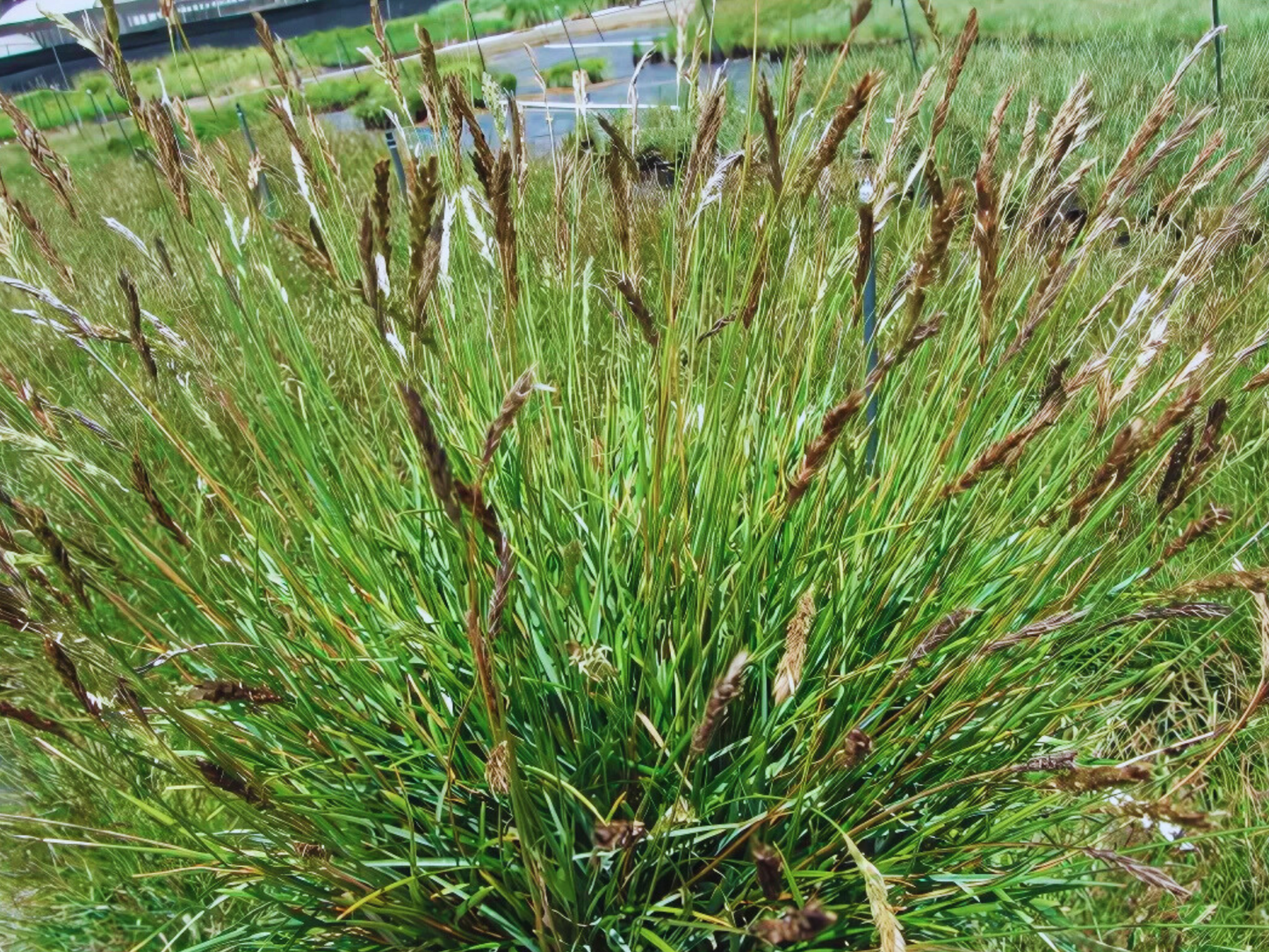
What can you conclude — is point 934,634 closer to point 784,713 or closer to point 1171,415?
point 1171,415

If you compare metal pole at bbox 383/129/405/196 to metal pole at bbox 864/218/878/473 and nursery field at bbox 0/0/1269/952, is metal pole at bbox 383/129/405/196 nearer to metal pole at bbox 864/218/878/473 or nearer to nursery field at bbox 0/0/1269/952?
nursery field at bbox 0/0/1269/952

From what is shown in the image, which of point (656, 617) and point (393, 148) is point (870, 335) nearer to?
point (656, 617)

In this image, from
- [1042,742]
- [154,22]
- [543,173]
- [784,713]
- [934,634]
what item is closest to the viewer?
[934,634]

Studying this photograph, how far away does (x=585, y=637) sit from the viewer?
56.9 inches

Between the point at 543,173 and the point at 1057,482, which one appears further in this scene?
the point at 543,173

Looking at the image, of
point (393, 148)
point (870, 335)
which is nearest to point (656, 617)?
point (870, 335)

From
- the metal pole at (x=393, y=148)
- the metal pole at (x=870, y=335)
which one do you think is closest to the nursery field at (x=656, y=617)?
the metal pole at (x=870, y=335)

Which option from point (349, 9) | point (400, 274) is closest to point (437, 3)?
point (349, 9)

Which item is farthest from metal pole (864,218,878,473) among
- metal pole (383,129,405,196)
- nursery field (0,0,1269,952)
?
metal pole (383,129,405,196)

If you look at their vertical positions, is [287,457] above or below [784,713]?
above

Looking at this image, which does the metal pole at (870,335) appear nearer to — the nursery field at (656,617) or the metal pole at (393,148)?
the nursery field at (656,617)

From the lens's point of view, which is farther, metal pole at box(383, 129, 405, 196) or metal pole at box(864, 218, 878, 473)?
metal pole at box(383, 129, 405, 196)

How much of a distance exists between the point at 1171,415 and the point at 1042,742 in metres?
0.76

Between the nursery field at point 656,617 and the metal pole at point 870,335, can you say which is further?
the metal pole at point 870,335
